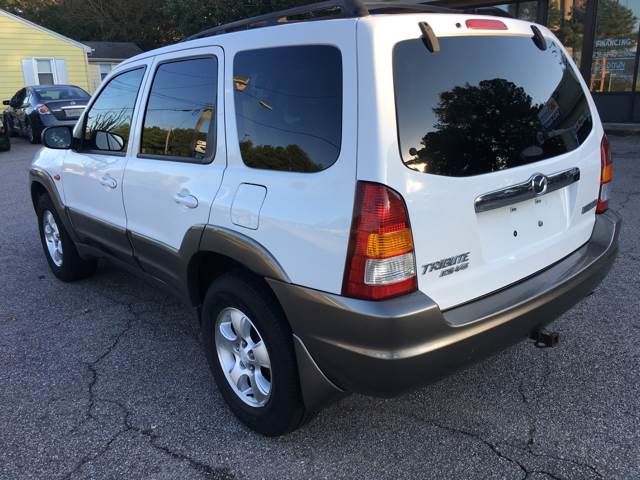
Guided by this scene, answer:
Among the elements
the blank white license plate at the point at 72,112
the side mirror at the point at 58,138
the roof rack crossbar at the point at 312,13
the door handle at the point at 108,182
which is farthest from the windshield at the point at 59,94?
the roof rack crossbar at the point at 312,13

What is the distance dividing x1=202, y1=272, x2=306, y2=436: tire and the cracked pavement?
142mm

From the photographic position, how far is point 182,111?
3.02 metres

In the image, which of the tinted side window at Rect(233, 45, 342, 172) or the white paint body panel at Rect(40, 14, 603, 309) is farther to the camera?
the tinted side window at Rect(233, 45, 342, 172)

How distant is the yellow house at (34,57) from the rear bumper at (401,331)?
24.6 m

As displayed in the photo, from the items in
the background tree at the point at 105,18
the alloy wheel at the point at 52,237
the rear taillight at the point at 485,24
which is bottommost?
the alloy wheel at the point at 52,237

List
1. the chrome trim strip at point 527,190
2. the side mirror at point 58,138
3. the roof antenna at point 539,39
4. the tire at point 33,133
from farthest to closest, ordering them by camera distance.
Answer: the tire at point 33,133 < the side mirror at point 58,138 < the roof antenna at point 539,39 < the chrome trim strip at point 527,190

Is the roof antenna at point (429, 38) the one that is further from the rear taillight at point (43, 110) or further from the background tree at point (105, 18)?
the background tree at point (105, 18)

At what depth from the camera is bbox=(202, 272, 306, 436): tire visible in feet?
7.91

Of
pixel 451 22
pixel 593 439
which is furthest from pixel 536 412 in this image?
pixel 451 22

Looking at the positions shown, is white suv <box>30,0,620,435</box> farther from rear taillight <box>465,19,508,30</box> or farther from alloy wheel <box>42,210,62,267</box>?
alloy wheel <box>42,210,62,267</box>

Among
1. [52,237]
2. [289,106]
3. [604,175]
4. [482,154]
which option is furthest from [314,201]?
[52,237]

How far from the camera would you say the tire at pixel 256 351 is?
2.41 meters

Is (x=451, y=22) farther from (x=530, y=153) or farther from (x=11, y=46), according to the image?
(x=11, y=46)

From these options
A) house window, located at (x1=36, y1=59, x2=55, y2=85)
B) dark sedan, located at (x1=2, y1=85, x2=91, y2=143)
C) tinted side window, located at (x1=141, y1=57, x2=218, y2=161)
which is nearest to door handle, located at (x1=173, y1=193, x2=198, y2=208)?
tinted side window, located at (x1=141, y1=57, x2=218, y2=161)
